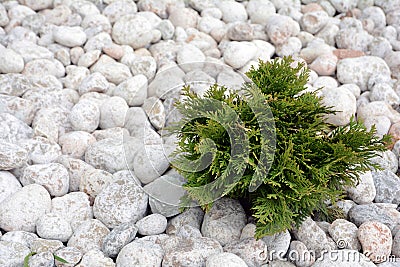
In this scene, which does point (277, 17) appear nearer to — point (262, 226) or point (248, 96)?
point (248, 96)

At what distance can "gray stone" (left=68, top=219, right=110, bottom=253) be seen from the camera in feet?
8.07

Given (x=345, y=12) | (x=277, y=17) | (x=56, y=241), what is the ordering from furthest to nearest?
(x=345, y=12) → (x=277, y=17) → (x=56, y=241)

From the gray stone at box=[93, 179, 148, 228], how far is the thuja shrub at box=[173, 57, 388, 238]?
0.34m

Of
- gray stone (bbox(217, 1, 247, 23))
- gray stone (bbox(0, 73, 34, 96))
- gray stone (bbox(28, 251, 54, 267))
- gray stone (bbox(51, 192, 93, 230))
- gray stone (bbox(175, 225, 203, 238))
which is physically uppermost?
gray stone (bbox(217, 1, 247, 23))

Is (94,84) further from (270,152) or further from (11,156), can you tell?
(270,152)

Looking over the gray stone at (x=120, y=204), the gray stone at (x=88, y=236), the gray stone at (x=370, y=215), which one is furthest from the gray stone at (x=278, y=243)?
the gray stone at (x=88, y=236)

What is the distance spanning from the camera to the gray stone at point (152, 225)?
2.52 meters

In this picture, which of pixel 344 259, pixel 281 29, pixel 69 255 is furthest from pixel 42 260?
pixel 281 29

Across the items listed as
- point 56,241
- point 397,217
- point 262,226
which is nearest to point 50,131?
point 56,241

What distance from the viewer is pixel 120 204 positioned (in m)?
2.60

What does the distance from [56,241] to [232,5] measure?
8.69 ft

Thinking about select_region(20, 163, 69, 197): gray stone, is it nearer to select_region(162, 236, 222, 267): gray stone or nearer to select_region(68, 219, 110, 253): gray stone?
select_region(68, 219, 110, 253): gray stone

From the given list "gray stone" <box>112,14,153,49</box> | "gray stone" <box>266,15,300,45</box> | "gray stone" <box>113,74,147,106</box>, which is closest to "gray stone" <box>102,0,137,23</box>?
"gray stone" <box>112,14,153,49</box>

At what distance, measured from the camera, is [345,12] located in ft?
15.0
